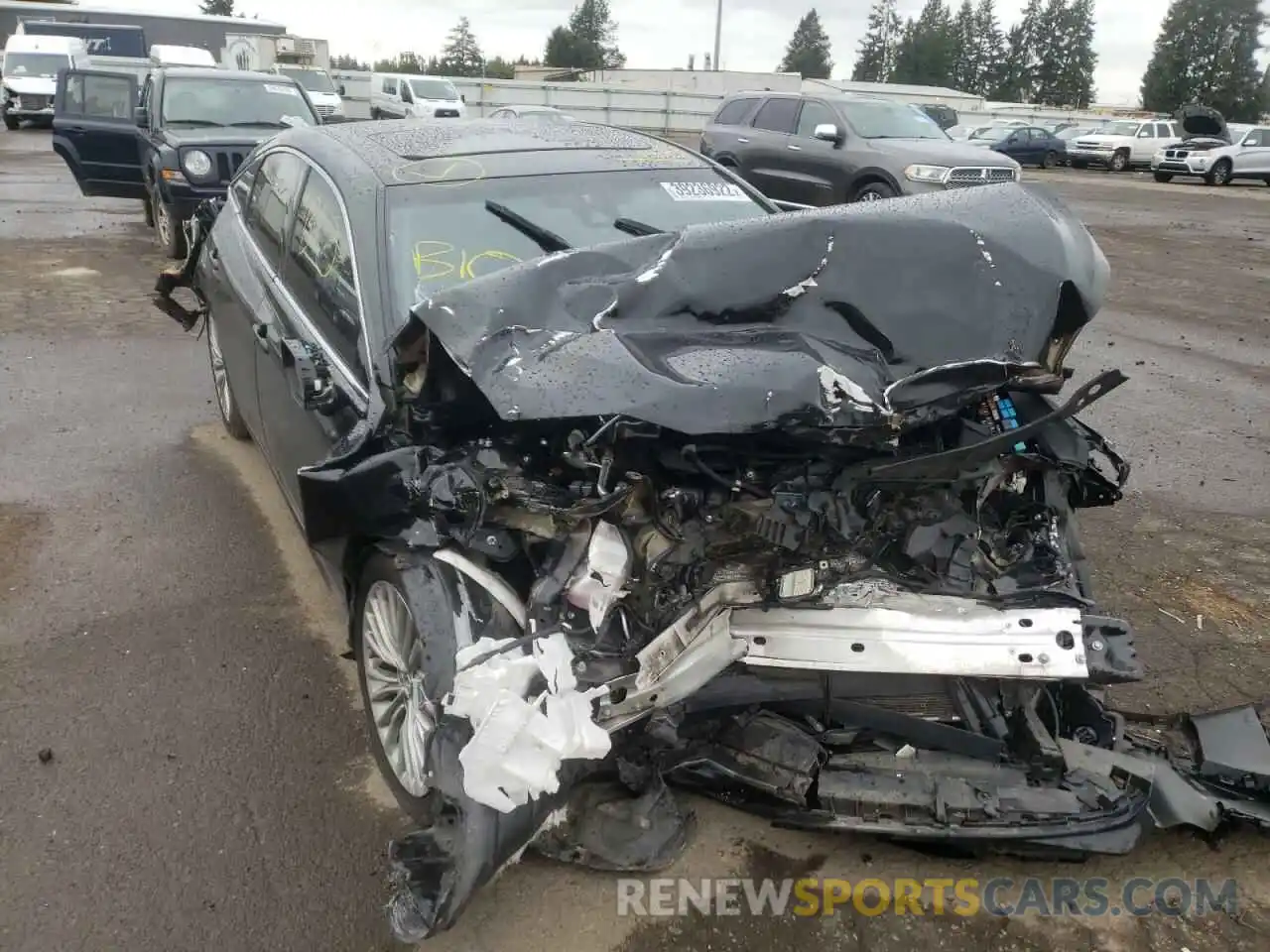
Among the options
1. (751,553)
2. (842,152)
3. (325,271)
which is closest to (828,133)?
(842,152)

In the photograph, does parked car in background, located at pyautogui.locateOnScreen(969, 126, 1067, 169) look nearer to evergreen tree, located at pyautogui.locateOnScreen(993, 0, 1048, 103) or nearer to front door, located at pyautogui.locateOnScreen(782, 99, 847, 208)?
front door, located at pyautogui.locateOnScreen(782, 99, 847, 208)

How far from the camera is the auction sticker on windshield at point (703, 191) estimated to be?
13.0 feet

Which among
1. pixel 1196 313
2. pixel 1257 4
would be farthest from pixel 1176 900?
pixel 1257 4

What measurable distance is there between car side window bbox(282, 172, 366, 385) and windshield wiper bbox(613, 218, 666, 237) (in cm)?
99

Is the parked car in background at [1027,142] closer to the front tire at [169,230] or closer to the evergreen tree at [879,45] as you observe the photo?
the front tire at [169,230]

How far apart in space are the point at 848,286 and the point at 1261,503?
3423 millimetres

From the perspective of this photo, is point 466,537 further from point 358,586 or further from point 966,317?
point 966,317

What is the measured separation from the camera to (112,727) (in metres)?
3.21

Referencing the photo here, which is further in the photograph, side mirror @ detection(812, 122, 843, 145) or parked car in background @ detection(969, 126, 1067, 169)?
parked car in background @ detection(969, 126, 1067, 169)

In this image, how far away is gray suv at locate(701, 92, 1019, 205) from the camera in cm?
1191

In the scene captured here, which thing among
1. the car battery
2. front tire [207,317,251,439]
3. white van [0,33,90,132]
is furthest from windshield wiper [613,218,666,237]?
white van [0,33,90,132]

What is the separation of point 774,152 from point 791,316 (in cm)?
1160

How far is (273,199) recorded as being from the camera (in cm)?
439

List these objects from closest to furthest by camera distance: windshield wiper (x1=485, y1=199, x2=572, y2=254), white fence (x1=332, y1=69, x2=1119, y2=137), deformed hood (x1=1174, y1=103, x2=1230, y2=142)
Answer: windshield wiper (x1=485, y1=199, x2=572, y2=254)
deformed hood (x1=1174, y1=103, x2=1230, y2=142)
white fence (x1=332, y1=69, x2=1119, y2=137)
